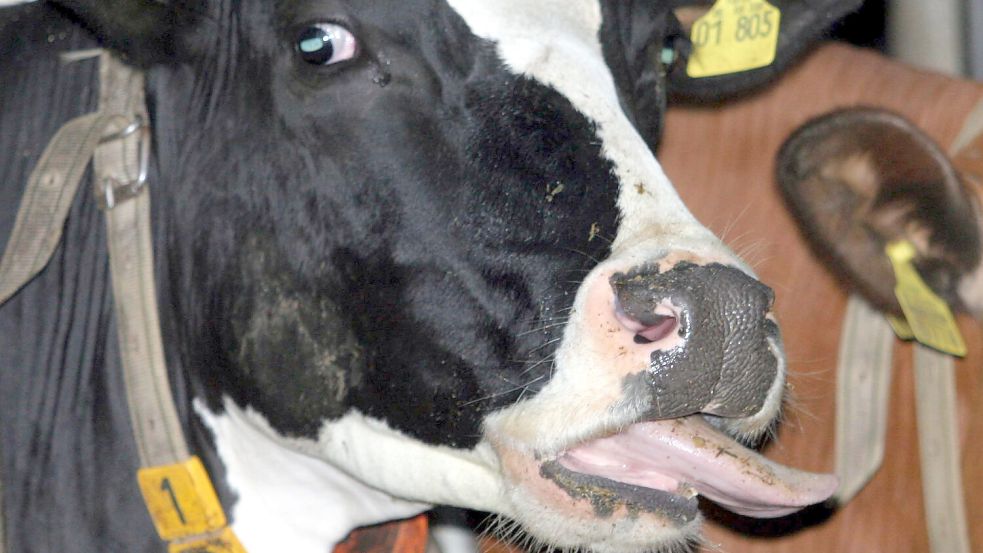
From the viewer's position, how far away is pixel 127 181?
1.80 metres

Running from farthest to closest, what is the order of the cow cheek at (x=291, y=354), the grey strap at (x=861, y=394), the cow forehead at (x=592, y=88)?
the grey strap at (x=861, y=394) → the cow cheek at (x=291, y=354) → the cow forehead at (x=592, y=88)

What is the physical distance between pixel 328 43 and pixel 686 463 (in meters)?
0.73

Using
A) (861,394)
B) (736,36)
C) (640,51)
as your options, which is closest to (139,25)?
(640,51)

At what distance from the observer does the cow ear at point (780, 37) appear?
7.93ft

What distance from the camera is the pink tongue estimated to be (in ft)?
5.00

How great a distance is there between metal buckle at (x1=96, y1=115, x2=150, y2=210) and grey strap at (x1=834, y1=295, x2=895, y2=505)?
157 cm

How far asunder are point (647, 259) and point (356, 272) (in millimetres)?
421

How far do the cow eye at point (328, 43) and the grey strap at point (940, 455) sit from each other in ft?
4.98

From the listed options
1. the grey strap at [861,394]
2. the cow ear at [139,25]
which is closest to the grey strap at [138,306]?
the cow ear at [139,25]

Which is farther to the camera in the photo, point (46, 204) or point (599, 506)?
point (46, 204)

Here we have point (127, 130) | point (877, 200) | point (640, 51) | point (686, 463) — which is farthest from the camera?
point (877, 200)

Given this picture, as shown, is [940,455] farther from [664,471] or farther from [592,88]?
[592,88]

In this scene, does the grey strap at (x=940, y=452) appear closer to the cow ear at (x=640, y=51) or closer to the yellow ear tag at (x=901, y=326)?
the yellow ear tag at (x=901, y=326)

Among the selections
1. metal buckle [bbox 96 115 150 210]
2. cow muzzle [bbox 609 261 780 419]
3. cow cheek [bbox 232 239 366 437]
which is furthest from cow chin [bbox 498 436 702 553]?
metal buckle [bbox 96 115 150 210]
